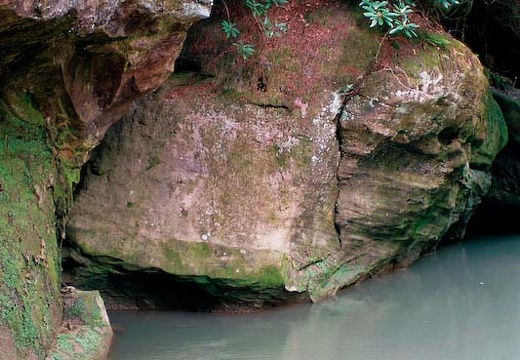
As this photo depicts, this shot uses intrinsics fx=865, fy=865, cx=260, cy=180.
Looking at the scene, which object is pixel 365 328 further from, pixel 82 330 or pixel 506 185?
pixel 506 185

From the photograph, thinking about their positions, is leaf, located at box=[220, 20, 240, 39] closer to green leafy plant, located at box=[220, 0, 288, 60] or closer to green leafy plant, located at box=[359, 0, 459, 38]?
green leafy plant, located at box=[220, 0, 288, 60]

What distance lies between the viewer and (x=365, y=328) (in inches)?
202

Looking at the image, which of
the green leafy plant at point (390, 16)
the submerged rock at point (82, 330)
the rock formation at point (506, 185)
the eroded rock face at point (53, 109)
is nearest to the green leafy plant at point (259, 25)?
the green leafy plant at point (390, 16)

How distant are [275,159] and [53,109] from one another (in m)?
1.64

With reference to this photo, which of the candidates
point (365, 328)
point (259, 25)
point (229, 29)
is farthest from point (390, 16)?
point (365, 328)

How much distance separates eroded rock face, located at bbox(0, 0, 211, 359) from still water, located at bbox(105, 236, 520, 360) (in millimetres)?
698

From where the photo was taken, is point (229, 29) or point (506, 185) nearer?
point (229, 29)

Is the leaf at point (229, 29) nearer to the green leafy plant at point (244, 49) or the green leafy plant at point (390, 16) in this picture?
the green leafy plant at point (244, 49)

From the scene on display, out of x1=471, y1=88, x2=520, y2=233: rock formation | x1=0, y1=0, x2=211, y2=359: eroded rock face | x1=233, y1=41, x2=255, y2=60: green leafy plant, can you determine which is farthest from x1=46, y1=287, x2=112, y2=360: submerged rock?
x1=471, y1=88, x2=520, y2=233: rock formation

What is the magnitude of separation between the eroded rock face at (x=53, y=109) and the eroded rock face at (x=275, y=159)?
621 mm

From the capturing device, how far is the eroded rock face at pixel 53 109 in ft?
12.0

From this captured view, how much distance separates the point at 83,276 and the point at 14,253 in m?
1.42

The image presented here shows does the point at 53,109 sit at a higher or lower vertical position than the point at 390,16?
lower

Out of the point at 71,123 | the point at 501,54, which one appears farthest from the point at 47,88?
the point at 501,54
